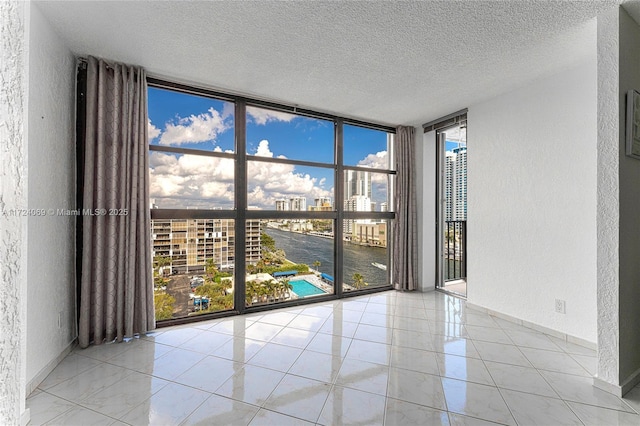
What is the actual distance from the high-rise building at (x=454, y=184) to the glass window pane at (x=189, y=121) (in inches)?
130

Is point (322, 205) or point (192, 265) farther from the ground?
point (322, 205)

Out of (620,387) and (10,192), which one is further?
(620,387)

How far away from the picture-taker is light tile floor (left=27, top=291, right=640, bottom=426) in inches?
62.3

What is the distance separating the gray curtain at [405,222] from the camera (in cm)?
423

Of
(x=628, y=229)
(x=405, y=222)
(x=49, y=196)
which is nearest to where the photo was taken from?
(x=628, y=229)

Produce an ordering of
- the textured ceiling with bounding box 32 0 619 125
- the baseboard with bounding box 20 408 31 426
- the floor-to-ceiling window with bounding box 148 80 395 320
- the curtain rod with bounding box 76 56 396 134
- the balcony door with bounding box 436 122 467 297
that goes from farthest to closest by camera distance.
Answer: the balcony door with bounding box 436 122 467 297 → the floor-to-ceiling window with bounding box 148 80 395 320 → the curtain rod with bounding box 76 56 396 134 → the textured ceiling with bounding box 32 0 619 125 → the baseboard with bounding box 20 408 31 426

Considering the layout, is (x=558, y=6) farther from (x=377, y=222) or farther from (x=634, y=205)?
(x=377, y=222)

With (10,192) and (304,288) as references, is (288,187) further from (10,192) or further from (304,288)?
(10,192)

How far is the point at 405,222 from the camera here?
13.9 ft

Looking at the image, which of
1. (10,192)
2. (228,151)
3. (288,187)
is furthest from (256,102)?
(10,192)

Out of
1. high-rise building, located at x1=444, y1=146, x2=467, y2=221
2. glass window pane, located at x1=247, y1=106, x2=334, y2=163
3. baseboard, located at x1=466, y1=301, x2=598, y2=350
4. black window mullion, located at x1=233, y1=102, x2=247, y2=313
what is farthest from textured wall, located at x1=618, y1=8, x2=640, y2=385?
black window mullion, located at x1=233, y1=102, x2=247, y2=313

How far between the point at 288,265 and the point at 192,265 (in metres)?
1.16

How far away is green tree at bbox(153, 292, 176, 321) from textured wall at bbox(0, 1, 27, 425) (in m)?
2.13

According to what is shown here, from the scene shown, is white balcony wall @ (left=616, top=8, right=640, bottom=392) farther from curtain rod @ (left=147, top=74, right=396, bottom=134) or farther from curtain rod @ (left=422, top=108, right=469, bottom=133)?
curtain rod @ (left=147, top=74, right=396, bottom=134)
